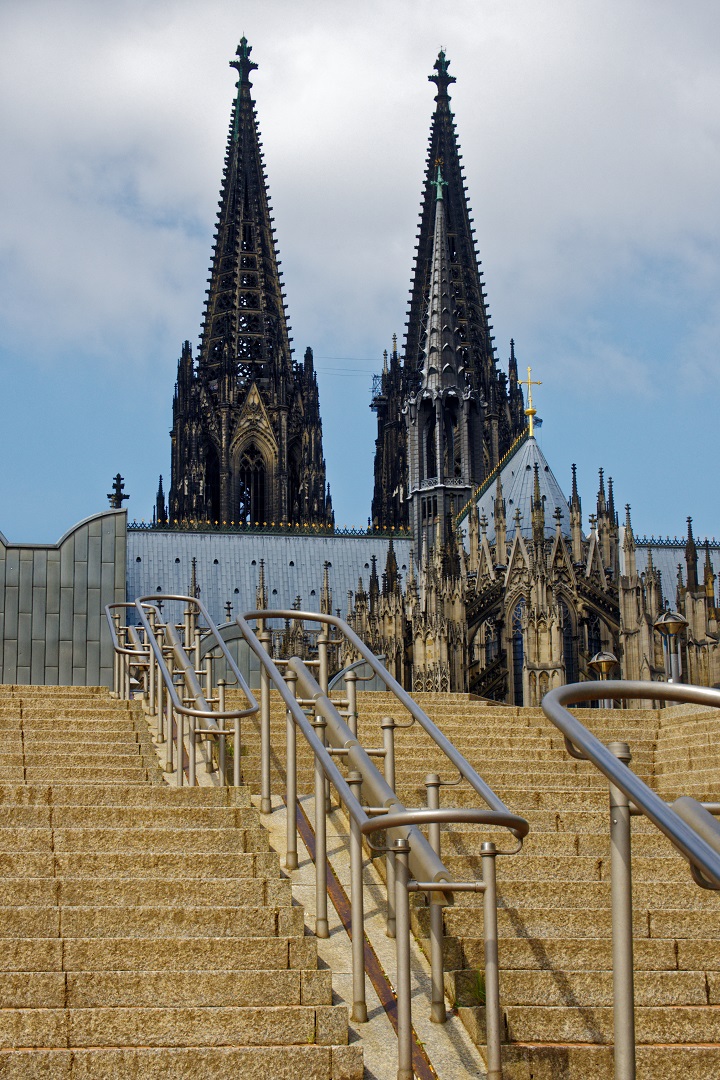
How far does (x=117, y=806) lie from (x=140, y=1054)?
215 cm

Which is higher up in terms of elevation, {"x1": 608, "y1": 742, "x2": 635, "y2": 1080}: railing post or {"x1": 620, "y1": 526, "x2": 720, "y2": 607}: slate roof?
{"x1": 620, "y1": 526, "x2": 720, "y2": 607}: slate roof

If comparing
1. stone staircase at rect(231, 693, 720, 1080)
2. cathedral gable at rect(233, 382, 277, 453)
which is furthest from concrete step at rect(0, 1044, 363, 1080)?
cathedral gable at rect(233, 382, 277, 453)

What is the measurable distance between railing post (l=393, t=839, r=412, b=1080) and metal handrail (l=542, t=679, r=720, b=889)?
0.98m

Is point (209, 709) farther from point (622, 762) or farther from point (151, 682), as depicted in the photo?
point (622, 762)

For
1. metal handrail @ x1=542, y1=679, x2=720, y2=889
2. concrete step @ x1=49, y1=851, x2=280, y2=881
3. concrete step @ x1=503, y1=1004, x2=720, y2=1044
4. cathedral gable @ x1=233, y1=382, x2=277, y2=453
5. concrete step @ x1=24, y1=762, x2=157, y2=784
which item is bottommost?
concrete step @ x1=503, y1=1004, x2=720, y2=1044

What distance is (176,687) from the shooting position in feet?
29.0

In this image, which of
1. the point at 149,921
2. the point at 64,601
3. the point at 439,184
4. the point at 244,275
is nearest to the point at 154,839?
the point at 149,921

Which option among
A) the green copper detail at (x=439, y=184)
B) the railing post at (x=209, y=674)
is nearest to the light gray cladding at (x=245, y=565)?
the green copper detail at (x=439, y=184)

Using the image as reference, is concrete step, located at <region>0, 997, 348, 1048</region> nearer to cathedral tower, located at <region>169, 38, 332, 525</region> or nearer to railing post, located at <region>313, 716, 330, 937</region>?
railing post, located at <region>313, 716, 330, 937</region>

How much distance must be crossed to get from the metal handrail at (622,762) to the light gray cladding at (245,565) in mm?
46927

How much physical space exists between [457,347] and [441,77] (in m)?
22.7

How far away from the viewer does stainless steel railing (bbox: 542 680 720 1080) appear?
3.59 meters

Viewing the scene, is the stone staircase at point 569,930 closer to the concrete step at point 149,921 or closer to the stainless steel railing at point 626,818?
the concrete step at point 149,921

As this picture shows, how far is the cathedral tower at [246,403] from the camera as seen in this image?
61.5 m
